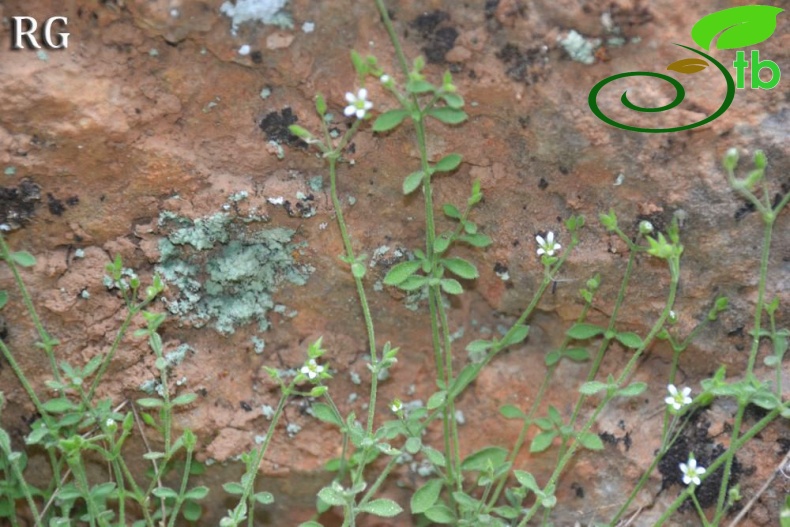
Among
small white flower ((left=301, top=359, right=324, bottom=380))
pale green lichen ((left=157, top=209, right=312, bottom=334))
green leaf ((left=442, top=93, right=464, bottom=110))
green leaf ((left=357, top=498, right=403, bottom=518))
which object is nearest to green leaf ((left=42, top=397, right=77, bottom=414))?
pale green lichen ((left=157, top=209, right=312, bottom=334))

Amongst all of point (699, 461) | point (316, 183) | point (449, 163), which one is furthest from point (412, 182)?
point (699, 461)

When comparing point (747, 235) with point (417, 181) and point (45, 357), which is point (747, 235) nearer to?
point (417, 181)

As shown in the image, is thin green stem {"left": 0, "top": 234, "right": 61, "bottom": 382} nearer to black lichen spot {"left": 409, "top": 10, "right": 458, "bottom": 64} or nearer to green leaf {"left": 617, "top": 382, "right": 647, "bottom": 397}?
black lichen spot {"left": 409, "top": 10, "right": 458, "bottom": 64}

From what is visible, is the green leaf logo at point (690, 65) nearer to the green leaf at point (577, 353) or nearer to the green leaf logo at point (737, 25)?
the green leaf logo at point (737, 25)

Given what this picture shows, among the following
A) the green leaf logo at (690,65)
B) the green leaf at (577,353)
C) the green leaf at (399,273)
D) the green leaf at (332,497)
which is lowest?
the green leaf at (332,497)

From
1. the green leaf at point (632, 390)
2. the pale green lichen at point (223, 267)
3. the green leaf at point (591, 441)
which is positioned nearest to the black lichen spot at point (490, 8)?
the pale green lichen at point (223, 267)

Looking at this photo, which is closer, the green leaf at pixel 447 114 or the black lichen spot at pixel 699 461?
the green leaf at pixel 447 114

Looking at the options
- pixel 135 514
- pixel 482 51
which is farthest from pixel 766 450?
pixel 135 514
